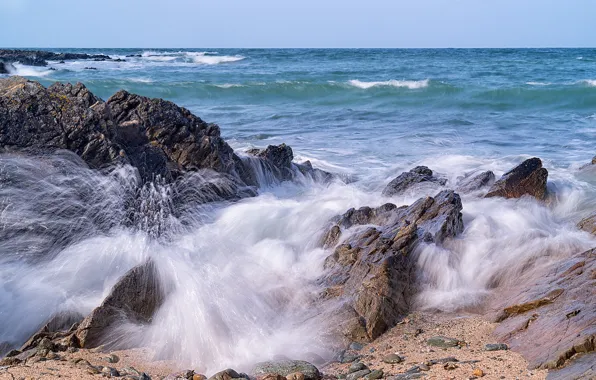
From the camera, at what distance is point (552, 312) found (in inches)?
178

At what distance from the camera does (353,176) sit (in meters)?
10.2

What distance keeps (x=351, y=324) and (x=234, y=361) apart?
3.15 feet

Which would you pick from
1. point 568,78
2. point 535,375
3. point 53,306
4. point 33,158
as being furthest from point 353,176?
point 568,78

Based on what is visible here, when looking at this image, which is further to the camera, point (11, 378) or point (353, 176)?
point (353, 176)

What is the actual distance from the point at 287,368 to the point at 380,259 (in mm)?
1696

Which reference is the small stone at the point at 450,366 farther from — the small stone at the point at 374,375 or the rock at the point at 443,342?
the rock at the point at 443,342

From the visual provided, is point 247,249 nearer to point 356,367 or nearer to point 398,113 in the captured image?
point 356,367

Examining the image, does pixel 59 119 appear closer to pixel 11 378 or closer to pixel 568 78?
pixel 11 378

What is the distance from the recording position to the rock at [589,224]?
664cm

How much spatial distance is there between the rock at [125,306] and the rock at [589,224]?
14.8 feet

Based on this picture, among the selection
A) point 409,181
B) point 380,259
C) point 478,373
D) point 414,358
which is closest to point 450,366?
point 478,373

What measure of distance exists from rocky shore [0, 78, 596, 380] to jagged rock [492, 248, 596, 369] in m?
0.01

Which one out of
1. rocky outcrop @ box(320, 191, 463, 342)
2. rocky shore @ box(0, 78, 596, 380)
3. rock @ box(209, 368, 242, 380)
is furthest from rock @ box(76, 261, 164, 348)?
rocky outcrop @ box(320, 191, 463, 342)

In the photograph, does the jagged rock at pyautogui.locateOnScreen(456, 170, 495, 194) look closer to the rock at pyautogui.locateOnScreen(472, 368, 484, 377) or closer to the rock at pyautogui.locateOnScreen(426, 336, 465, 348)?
the rock at pyautogui.locateOnScreen(426, 336, 465, 348)
